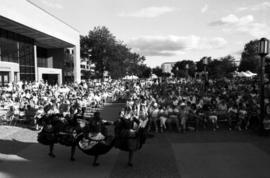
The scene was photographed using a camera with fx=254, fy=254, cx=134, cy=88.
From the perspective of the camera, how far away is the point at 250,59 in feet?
220

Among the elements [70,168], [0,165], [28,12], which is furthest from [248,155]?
[28,12]

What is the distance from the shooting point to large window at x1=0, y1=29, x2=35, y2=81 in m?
26.2

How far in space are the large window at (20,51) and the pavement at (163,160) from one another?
19.8 metres

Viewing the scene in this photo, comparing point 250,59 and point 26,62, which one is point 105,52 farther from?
point 250,59

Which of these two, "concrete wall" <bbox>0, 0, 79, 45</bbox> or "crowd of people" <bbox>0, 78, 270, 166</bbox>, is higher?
"concrete wall" <bbox>0, 0, 79, 45</bbox>

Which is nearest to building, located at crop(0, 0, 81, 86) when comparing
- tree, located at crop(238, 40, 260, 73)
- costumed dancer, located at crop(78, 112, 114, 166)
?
costumed dancer, located at crop(78, 112, 114, 166)

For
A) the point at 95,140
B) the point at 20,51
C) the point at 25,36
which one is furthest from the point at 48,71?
the point at 95,140

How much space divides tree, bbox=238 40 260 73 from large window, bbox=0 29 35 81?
5159 centimetres

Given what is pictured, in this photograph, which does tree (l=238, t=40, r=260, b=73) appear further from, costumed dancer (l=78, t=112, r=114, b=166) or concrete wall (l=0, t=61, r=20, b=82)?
costumed dancer (l=78, t=112, r=114, b=166)

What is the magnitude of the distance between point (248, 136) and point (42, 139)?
7.10 metres

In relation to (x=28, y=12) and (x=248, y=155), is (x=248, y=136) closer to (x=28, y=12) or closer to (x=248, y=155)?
(x=248, y=155)

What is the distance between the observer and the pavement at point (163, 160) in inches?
234

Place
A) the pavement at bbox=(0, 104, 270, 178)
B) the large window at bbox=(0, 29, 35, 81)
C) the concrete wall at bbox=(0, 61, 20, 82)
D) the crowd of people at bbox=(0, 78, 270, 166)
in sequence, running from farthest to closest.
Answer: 1. the large window at bbox=(0, 29, 35, 81)
2. the concrete wall at bbox=(0, 61, 20, 82)
3. the crowd of people at bbox=(0, 78, 270, 166)
4. the pavement at bbox=(0, 104, 270, 178)

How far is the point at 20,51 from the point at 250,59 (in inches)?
2280
